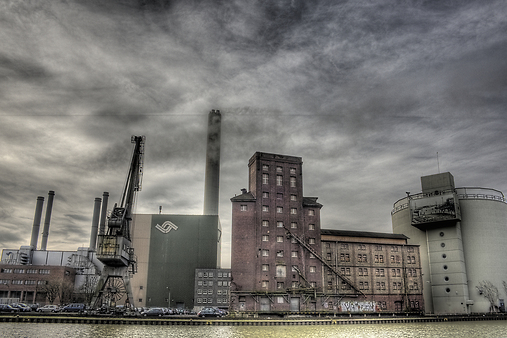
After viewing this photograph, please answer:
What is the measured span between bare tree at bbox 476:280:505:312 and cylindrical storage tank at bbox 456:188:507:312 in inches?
21.5

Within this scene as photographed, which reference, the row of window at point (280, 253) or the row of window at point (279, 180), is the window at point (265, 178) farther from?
the row of window at point (280, 253)

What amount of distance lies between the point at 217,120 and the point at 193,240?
38199 millimetres

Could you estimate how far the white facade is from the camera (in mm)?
82562

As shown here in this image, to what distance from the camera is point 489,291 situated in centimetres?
8312

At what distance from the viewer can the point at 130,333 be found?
4138 centimetres

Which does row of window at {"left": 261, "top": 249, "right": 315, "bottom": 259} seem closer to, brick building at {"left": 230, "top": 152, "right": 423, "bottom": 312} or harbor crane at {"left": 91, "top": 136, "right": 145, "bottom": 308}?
brick building at {"left": 230, "top": 152, "right": 423, "bottom": 312}

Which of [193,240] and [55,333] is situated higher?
[193,240]

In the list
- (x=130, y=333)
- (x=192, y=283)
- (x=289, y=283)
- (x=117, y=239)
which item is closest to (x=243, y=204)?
(x=289, y=283)

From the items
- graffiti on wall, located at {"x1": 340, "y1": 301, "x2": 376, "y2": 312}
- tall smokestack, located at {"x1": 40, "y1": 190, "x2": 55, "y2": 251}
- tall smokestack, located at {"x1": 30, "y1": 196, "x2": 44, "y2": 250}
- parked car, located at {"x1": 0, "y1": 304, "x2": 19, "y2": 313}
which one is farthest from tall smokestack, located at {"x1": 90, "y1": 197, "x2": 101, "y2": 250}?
graffiti on wall, located at {"x1": 340, "y1": 301, "x2": 376, "y2": 312}

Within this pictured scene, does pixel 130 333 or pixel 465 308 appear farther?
pixel 465 308

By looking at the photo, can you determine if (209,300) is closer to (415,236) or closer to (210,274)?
(210,274)

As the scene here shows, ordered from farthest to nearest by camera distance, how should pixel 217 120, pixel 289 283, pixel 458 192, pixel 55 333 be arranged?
pixel 217 120, pixel 458 192, pixel 289 283, pixel 55 333

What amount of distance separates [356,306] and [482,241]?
109 ft

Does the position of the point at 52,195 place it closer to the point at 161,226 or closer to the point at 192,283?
the point at 161,226
